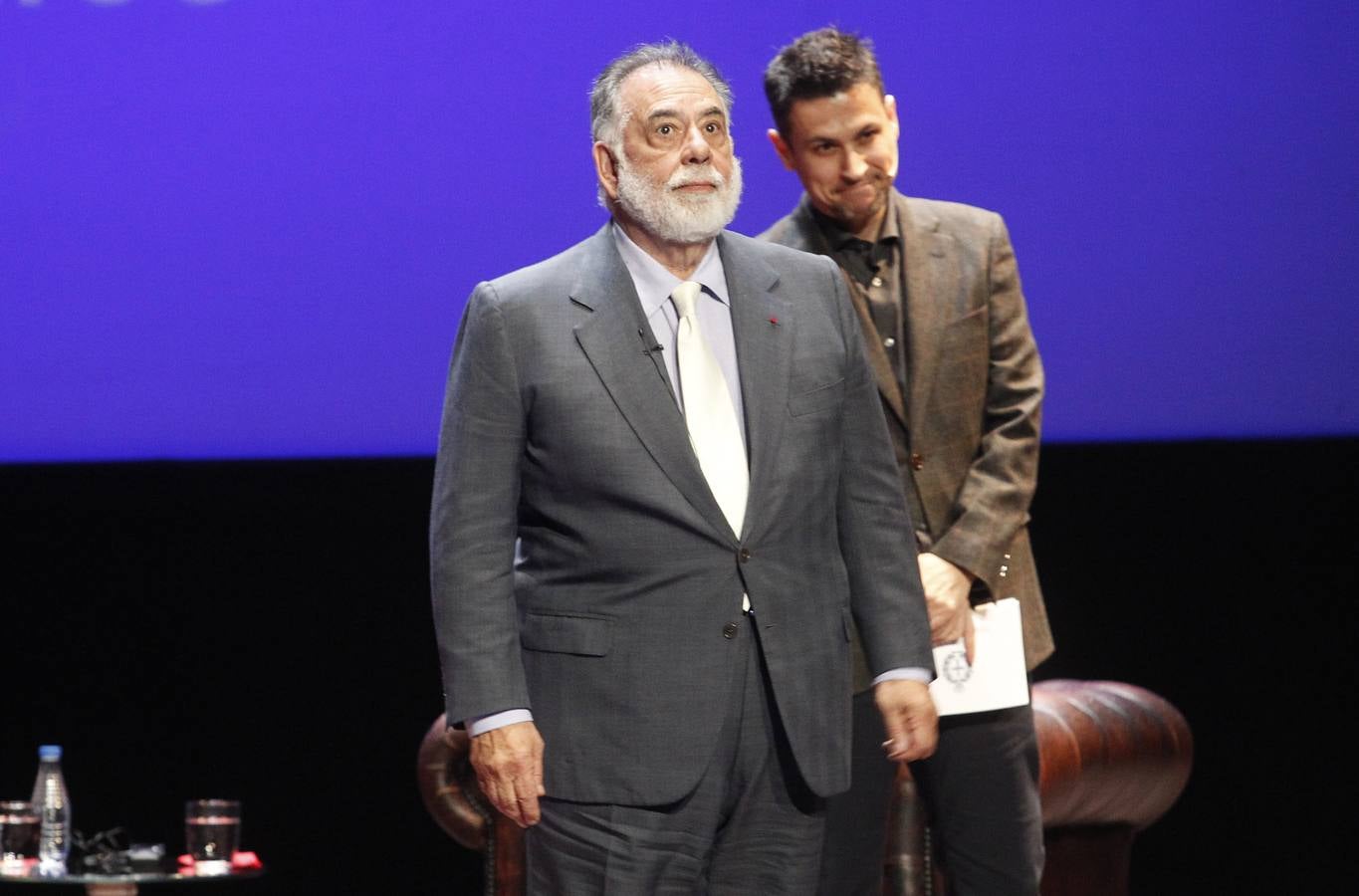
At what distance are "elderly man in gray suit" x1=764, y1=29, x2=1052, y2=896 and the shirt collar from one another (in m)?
0.39

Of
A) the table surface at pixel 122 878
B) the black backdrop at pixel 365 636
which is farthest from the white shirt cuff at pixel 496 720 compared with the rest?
the black backdrop at pixel 365 636

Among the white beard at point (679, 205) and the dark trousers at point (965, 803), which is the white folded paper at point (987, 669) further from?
the white beard at point (679, 205)

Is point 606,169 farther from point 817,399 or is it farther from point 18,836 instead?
point 18,836

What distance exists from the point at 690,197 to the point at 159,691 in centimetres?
262

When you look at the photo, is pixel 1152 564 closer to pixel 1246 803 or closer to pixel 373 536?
pixel 1246 803

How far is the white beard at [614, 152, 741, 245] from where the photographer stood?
7.53 ft

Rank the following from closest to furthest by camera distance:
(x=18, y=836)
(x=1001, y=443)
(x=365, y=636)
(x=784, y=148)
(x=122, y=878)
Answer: (x=1001, y=443)
(x=784, y=148)
(x=122, y=878)
(x=18, y=836)
(x=365, y=636)

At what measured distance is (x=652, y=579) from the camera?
220 centimetres

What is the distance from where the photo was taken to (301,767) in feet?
14.8

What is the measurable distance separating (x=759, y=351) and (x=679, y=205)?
0.66ft

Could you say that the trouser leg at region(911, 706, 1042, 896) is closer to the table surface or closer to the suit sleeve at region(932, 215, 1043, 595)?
the suit sleeve at region(932, 215, 1043, 595)

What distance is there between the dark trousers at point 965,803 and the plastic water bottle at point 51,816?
188cm

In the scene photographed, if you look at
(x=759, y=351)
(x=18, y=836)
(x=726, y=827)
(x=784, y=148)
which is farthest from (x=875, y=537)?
(x=18, y=836)

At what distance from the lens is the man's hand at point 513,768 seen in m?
2.15
